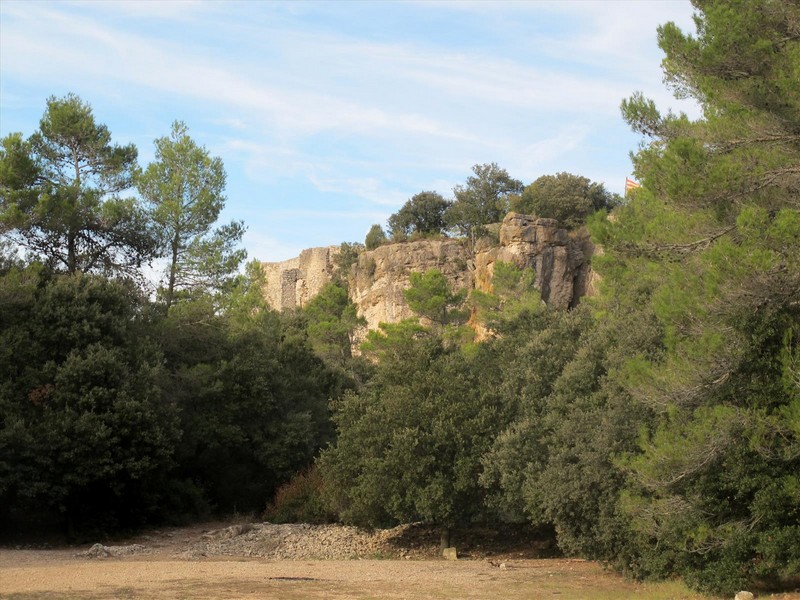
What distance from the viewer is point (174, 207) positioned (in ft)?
93.0

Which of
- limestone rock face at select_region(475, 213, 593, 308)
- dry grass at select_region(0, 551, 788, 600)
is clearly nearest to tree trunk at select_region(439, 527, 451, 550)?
dry grass at select_region(0, 551, 788, 600)

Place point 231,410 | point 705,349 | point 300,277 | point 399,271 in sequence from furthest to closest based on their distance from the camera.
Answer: point 300,277
point 399,271
point 231,410
point 705,349

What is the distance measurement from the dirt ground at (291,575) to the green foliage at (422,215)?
46.3 metres

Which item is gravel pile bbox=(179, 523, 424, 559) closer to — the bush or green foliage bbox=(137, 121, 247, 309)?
the bush

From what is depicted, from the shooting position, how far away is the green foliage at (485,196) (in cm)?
6106

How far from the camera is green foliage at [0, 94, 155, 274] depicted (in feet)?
81.1

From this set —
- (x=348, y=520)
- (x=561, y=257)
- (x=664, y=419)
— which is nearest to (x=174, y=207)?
(x=348, y=520)

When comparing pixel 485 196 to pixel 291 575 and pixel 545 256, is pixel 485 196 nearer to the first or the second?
pixel 545 256

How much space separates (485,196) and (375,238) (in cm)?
985

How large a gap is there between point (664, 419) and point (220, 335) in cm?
1712

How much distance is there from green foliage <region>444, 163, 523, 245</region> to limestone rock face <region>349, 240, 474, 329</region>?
2774 mm

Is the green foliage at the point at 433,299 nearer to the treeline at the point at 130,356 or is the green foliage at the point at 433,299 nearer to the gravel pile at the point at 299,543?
the treeline at the point at 130,356

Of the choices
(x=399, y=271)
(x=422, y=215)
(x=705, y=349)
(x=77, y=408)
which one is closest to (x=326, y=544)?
(x=77, y=408)

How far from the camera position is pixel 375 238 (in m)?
68.1
